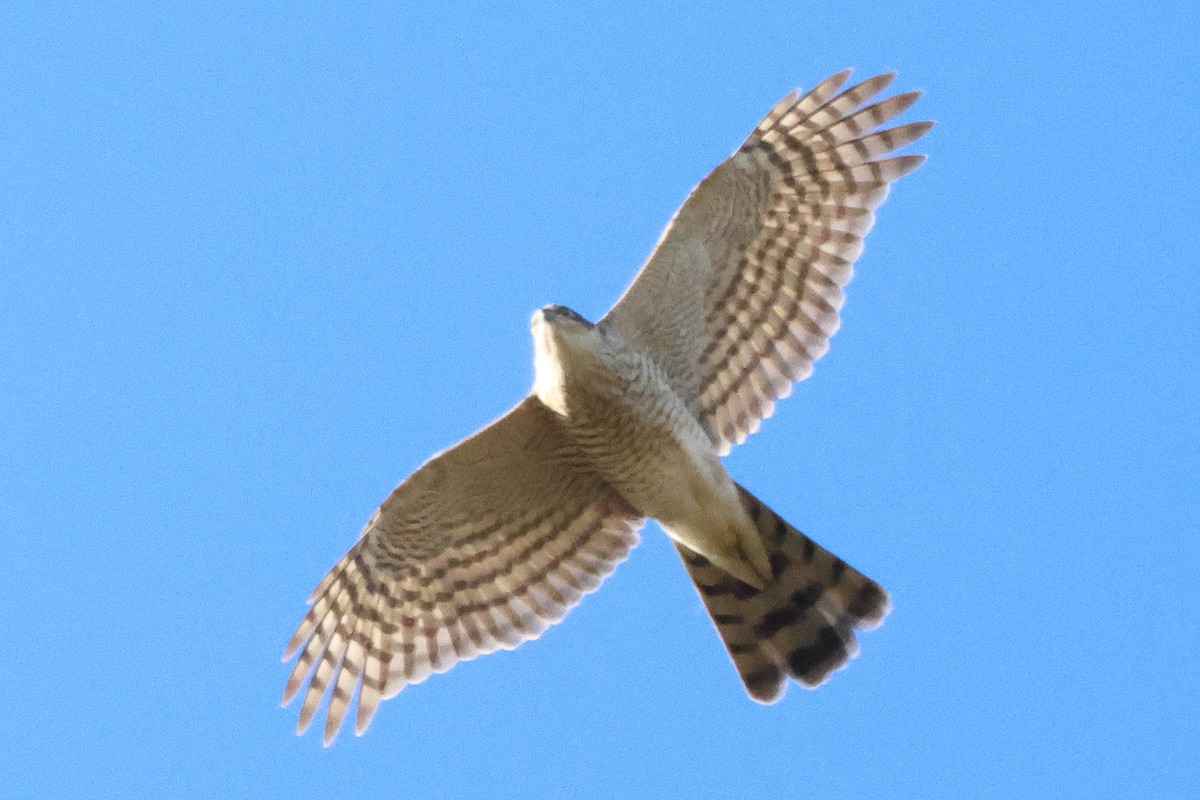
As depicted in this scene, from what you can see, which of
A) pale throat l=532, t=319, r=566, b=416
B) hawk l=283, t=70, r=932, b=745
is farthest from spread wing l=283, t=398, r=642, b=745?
pale throat l=532, t=319, r=566, b=416

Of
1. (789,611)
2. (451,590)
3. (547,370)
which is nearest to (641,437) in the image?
(547,370)

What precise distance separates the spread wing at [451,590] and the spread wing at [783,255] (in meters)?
0.91

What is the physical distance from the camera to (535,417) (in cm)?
882

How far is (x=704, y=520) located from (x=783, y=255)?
160cm

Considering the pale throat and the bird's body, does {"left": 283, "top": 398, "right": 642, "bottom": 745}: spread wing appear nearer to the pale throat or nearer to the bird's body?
the bird's body

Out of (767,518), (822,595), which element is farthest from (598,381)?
(822,595)

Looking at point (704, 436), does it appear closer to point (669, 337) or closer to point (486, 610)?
point (669, 337)

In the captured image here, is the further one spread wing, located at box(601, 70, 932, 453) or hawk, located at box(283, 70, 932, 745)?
spread wing, located at box(601, 70, 932, 453)

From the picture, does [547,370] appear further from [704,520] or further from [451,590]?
[451,590]

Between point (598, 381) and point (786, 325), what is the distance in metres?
1.49

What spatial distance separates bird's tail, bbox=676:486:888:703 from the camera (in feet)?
30.3

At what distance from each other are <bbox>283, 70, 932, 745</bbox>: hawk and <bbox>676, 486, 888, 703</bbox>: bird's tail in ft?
0.04

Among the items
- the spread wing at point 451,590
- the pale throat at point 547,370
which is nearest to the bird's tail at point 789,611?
the spread wing at point 451,590

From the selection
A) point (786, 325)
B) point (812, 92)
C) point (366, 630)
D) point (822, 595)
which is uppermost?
point (812, 92)
